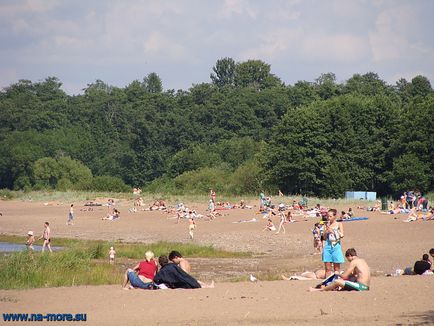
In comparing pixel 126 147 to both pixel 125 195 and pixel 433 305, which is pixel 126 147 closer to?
pixel 125 195

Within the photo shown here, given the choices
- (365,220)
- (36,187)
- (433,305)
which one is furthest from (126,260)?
(36,187)

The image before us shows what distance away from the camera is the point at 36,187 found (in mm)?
87500

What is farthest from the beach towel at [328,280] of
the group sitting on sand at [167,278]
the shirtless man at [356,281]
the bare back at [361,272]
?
the group sitting on sand at [167,278]

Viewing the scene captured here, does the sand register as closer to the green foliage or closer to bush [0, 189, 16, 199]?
the green foliage

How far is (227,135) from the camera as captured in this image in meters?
102

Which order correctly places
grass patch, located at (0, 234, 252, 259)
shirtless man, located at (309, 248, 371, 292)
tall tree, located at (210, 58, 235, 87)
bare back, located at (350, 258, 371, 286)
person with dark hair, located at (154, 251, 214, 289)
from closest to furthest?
shirtless man, located at (309, 248, 371, 292)
bare back, located at (350, 258, 371, 286)
person with dark hair, located at (154, 251, 214, 289)
grass patch, located at (0, 234, 252, 259)
tall tree, located at (210, 58, 235, 87)

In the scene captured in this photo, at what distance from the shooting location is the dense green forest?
6269cm

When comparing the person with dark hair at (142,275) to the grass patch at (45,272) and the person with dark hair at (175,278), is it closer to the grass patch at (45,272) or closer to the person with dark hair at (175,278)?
the person with dark hair at (175,278)

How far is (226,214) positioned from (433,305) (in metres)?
33.7

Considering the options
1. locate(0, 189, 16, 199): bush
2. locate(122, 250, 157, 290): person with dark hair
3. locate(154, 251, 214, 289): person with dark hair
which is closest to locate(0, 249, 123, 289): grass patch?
locate(122, 250, 157, 290): person with dark hair

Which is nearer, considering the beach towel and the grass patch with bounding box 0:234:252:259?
the beach towel

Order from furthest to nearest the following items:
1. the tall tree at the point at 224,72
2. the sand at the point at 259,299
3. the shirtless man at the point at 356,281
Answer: the tall tree at the point at 224,72, the shirtless man at the point at 356,281, the sand at the point at 259,299

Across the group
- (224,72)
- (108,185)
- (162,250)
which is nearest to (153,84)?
(224,72)

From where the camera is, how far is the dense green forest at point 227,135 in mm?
62688
